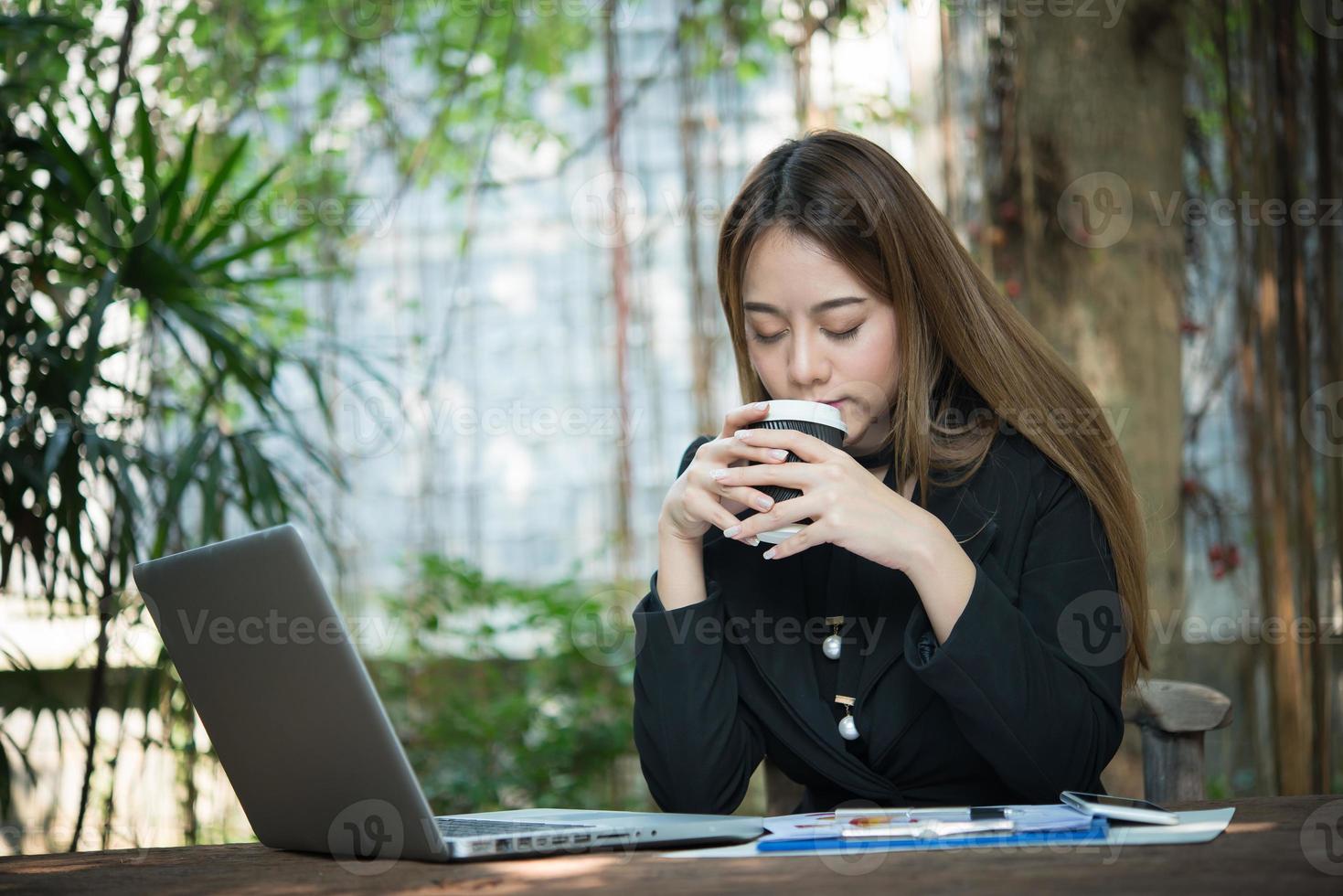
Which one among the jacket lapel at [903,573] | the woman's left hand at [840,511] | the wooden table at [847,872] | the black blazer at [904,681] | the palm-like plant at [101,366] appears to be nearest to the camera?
the wooden table at [847,872]

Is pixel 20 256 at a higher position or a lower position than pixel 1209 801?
higher

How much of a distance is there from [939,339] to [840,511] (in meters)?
0.38

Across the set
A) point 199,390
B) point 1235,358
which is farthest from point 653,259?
point 1235,358

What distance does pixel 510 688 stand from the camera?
12.1 ft

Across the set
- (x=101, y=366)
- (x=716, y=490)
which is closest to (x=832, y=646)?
(x=716, y=490)

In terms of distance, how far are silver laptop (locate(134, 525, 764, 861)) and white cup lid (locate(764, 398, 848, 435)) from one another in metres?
0.39

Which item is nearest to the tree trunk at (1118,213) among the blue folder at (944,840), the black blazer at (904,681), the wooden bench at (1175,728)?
the wooden bench at (1175,728)

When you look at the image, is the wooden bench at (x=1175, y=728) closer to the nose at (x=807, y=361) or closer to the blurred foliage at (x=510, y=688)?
the nose at (x=807, y=361)

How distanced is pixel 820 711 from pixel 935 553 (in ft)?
0.95

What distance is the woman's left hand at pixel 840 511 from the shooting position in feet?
3.68

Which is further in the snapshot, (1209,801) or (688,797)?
(688,797)

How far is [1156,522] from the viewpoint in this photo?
7.07 ft

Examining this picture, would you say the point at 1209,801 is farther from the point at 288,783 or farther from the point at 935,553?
the point at 288,783

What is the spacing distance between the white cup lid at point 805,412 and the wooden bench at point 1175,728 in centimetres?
60
